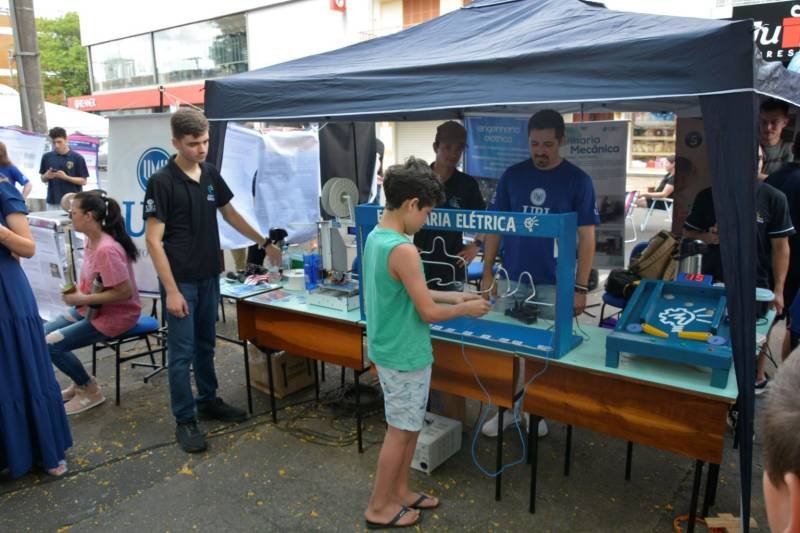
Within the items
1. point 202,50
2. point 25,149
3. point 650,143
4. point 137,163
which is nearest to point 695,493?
point 137,163

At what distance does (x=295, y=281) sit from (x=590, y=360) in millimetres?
1949

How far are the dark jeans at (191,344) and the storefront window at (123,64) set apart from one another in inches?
872

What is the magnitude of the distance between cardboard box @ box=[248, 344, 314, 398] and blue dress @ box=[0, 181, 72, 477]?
129 cm

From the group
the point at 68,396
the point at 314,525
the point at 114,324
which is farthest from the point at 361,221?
the point at 68,396

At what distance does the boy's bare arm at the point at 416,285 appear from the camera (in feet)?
6.97

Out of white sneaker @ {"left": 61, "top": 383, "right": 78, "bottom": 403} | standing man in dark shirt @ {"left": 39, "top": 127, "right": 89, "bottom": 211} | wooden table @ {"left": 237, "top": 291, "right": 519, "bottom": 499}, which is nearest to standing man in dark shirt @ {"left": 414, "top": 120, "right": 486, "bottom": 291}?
wooden table @ {"left": 237, "top": 291, "right": 519, "bottom": 499}

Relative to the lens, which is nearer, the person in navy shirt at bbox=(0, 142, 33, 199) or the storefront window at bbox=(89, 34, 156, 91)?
the person in navy shirt at bbox=(0, 142, 33, 199)

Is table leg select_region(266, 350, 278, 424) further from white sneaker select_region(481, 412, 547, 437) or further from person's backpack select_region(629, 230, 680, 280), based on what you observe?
person's backpack select_region(629, 230, 680, 280)

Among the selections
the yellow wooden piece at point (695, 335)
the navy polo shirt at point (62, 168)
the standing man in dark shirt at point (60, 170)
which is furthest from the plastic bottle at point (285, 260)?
the navy polo shirt at point (62, 168)

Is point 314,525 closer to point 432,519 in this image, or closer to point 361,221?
point 432,519

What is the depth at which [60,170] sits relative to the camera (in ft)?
25.3

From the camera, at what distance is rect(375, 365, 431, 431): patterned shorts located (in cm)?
232

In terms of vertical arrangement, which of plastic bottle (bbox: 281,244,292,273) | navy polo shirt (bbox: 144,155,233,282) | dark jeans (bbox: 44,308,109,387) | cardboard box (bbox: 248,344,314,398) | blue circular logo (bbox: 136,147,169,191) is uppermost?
blue circular logo (bbox: 136,147,169,191)

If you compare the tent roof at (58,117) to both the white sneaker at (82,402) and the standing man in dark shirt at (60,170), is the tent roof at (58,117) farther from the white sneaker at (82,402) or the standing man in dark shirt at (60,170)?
the white sneaker at (82,402)
